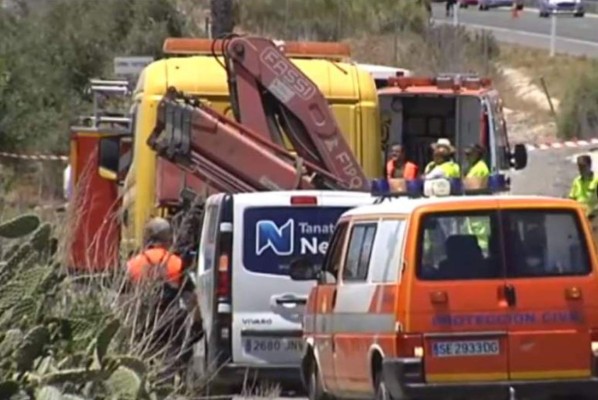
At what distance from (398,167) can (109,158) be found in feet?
11.7

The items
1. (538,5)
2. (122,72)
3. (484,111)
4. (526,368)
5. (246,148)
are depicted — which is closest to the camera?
(526,368)

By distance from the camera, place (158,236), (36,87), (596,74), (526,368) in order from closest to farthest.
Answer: (526,368) → (158,236) → (36,87) → (596,74)

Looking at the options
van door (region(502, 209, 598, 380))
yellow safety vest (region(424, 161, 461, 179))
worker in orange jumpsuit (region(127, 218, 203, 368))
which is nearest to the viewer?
van door (region(502, 209, 598, 380))

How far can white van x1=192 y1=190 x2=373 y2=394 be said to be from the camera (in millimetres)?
14492

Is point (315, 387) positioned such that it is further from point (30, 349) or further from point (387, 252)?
point (30, 349)

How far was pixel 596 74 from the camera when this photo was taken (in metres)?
47.2

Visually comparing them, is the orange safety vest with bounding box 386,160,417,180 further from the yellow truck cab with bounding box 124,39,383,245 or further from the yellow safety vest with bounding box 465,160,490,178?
the yellow truck cab with bounding box 124,39,383,245

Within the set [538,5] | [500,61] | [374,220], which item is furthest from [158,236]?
[538,5]

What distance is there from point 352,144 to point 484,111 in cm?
401

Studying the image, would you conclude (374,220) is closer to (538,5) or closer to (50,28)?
(50,28)

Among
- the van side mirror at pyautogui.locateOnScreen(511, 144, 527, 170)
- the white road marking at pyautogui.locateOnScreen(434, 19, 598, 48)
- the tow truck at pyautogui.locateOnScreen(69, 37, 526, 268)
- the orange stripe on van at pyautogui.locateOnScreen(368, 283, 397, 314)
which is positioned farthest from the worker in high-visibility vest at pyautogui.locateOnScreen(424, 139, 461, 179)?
the white road marking at pyautogui.locateOnScreen(434, 19, 598, 48)

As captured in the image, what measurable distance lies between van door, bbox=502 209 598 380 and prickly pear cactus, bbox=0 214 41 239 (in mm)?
3544

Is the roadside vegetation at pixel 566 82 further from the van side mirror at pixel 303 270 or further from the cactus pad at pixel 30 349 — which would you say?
the cactus pad at pixel 30 349

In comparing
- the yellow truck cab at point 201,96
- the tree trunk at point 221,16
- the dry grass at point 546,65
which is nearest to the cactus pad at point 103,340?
the yellow truck cab at point 201,96
